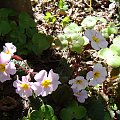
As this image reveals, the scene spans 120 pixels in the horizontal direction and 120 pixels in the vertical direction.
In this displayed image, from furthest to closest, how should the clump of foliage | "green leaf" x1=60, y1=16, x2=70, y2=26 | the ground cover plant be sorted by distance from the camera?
1. "green leaf" x1=60, y1=16, x2=70, y2=26
2. the clump of foliage
3. the ground cover plant

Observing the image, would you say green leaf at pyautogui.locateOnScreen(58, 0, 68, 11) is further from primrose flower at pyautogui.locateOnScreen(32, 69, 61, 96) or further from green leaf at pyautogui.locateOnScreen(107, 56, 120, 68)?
→ primrose flower at pyautogui.locateOnScreen(32, 69, 61, 96)

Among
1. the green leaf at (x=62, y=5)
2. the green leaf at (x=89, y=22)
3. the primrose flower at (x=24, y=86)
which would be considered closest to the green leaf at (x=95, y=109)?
the primrose flower at (x=24, y=86)

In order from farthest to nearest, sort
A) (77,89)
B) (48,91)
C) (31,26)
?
1. (31,26)
2. (77,89)
3. (48,91)

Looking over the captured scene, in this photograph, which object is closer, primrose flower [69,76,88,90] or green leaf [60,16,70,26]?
primrose flower [69,76,88,90]

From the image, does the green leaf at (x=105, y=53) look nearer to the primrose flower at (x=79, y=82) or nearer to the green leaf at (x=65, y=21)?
the primrose flower at (x=79, y=82)

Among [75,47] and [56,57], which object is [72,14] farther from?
[75,47]

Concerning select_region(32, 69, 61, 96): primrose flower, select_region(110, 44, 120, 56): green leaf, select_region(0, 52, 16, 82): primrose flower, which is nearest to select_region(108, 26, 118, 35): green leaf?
select_region(110, 44, 120, 56): green leaf

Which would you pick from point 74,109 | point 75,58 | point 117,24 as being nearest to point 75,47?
→ point 75,58
